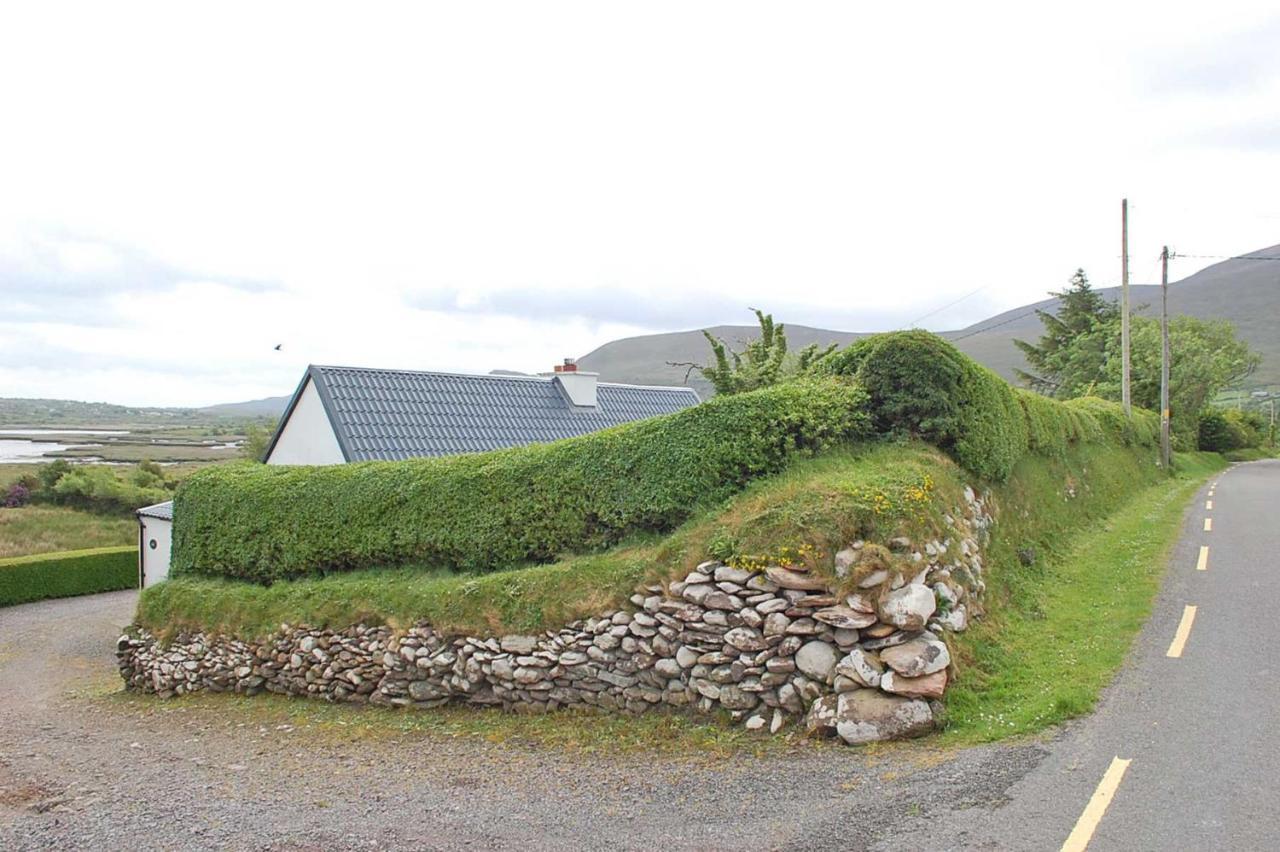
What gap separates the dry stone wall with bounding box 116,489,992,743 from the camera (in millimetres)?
7629

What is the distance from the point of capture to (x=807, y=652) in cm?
795

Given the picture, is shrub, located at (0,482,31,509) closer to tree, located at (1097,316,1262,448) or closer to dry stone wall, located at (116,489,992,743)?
dry stone wall, located at (116,489,992,743)

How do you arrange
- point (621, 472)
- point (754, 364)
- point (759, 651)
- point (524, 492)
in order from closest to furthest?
point (759, 651) → point (621, 472) → point (524, 492) → point (754, 364)

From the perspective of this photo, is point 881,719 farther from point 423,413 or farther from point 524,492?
point 423,413

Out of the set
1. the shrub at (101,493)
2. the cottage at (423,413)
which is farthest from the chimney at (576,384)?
the shrub at (101,493)

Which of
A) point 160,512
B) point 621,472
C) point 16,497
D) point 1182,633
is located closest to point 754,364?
point 621,472

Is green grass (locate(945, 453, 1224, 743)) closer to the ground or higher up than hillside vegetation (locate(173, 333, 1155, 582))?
closer to the ground

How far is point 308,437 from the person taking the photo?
65.9 ft

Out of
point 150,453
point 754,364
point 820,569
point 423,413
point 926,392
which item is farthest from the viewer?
point 150,453

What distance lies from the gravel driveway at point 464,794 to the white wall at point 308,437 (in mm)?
8946

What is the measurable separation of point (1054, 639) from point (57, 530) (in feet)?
142

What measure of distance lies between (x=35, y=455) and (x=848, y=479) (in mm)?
60516

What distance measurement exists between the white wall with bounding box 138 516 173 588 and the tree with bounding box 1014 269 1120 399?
4716cm

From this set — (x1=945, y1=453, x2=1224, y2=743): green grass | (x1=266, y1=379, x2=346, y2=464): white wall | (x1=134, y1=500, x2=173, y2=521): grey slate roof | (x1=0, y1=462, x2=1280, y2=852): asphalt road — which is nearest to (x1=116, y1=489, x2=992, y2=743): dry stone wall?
(x1=945, y1=453, x2=1224, y2=743): green grass
